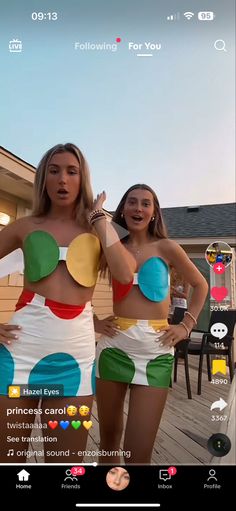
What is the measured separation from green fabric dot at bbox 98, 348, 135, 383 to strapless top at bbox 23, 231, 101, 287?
27cm

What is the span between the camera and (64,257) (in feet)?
2.31

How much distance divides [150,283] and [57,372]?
340 mm

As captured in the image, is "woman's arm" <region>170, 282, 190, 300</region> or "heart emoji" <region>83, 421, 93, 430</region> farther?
"woman's arm" <region>170, 282, 190, 300</region>

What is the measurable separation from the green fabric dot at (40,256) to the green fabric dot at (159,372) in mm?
398

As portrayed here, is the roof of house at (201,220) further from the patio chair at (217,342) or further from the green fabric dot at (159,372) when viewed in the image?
the green fabric dot at (159,372)

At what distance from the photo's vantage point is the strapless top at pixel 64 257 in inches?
27.6

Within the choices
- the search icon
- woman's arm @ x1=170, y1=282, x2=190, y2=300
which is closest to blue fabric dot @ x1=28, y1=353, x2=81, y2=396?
woman's arm @ x1=170, y1=282, x2=190, y2=300

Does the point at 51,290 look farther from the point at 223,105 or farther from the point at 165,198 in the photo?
the point at 223,105

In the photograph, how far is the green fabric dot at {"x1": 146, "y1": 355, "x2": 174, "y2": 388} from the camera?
0.82 m

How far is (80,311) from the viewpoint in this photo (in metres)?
0.70
